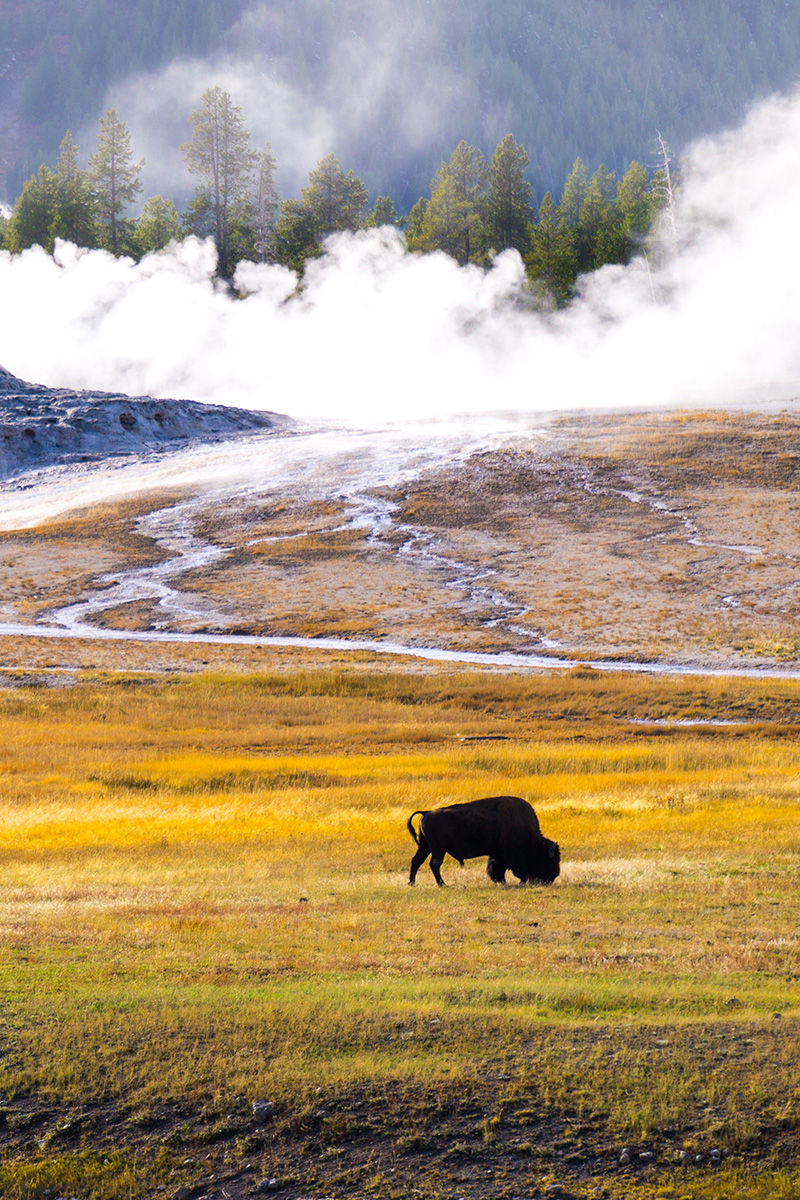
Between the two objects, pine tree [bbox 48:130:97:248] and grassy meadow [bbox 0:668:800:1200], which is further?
pine tree [bbox 48:130:97:248]

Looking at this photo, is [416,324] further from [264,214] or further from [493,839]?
[493,839]

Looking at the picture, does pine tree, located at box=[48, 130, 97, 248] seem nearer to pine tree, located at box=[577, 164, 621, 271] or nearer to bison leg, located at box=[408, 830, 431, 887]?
pine tree, located at box=[577, 164, 621, 271]

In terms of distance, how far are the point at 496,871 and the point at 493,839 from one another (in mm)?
669

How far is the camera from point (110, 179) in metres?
142

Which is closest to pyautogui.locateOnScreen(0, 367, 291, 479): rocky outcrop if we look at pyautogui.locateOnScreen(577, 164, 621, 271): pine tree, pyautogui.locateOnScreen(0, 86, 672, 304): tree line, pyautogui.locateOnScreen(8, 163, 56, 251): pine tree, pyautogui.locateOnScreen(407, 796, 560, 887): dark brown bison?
pyautogui.locateOnScreen(0, 86, 672, 304): tree line

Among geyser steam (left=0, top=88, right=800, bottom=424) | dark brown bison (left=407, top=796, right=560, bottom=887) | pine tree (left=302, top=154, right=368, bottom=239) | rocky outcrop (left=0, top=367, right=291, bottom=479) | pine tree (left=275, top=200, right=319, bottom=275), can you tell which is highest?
pine tree (left=302, top=154, right=368, bottom=239)

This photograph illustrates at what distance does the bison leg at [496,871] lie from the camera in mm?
14406

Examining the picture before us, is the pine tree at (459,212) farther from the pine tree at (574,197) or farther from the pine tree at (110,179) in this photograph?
A: the pine tree at (110,179)

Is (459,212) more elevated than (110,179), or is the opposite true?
(110,179)

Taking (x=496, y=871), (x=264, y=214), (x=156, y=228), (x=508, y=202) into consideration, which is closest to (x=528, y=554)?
(x=496, y=871)

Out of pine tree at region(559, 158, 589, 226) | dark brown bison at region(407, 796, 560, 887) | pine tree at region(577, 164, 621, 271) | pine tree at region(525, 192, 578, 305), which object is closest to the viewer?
dark brown bison at region(407, 796, 560, 887)

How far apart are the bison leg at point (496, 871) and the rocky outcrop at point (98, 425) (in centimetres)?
8652

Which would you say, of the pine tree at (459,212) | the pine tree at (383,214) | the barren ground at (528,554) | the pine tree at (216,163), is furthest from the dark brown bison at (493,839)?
the pine tree at (383,214)

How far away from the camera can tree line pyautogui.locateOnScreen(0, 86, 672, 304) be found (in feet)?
415
